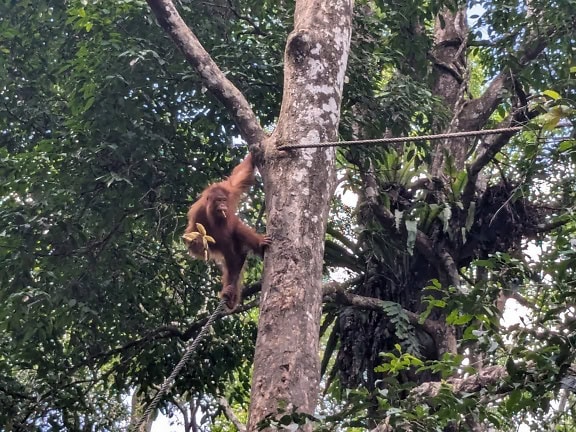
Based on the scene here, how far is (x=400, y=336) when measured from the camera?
6035 mm

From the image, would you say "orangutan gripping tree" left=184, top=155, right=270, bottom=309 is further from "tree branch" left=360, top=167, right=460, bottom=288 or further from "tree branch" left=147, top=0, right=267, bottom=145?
"tree branch" left=360, top=167, right=460, bottom=288

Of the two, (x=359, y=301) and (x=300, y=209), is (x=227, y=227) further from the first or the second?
(x=300, y=209)

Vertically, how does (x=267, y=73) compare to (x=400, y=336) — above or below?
above

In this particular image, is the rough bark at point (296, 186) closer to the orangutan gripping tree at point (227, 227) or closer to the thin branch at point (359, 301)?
the orangutan gripping tree at point (227, 227)

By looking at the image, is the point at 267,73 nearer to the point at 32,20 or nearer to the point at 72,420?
the point at 32,20

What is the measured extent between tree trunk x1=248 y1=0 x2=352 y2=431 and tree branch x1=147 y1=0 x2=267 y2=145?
25 centimetres

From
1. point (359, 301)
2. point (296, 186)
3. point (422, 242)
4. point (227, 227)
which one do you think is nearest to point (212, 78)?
point (296, 186)

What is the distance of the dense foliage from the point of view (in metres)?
5.47

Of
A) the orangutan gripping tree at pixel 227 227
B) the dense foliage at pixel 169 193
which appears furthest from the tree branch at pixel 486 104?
the orangutan gripping tree at pixel 227 227

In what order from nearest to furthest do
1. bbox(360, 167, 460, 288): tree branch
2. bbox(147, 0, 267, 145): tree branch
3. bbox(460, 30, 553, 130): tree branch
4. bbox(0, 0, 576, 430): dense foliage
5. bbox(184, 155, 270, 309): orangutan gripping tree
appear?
bbox(147, 0, 267, 145): tree branch
bbox(184, 155, 270, 309): orangutan gripping tree
bbox(0, 0, 576, 430): dense foliage
bbox(360, 167, 460, 288): tree branch
bbox(460, 30, 553, 130): tree branch

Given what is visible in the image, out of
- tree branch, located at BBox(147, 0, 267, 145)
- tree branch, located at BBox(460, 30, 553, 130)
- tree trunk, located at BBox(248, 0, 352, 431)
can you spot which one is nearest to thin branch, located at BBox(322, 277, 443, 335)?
tree branch, located at BBox(460, 30, 553, 130)

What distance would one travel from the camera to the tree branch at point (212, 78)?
3.79 metres

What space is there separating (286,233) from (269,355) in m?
0.54

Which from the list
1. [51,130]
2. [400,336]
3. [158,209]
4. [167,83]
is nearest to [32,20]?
[51,130]
